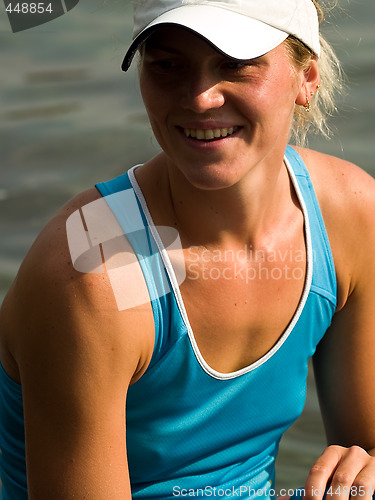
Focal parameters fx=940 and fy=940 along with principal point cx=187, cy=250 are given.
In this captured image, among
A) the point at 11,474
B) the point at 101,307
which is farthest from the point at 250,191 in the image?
the point at 11,474

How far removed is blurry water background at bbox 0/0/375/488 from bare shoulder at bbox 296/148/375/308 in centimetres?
169

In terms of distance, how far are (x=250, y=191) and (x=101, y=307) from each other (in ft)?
1.27

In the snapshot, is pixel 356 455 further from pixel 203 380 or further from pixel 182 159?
pixel 182 159

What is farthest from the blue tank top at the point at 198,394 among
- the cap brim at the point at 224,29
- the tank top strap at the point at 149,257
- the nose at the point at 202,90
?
the cap brim at the point at 224,29

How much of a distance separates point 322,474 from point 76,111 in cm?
263

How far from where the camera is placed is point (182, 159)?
1736 millimetres

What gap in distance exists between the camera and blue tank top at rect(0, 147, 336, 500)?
5.98ft

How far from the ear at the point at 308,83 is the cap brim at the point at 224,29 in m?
0.21

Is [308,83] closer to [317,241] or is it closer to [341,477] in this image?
[317,241]

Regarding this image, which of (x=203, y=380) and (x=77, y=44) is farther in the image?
(x=77, y=44)

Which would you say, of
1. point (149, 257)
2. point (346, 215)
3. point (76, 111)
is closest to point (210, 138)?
point (149, 257)

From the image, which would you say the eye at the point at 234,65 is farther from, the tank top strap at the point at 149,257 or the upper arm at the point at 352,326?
the upper arm at the point at 352,326

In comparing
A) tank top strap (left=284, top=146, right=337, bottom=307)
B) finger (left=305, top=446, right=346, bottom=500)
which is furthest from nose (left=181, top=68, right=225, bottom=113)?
finger (left=305, top=446, right=346, bottom=500)

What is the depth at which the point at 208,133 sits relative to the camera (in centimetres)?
170
